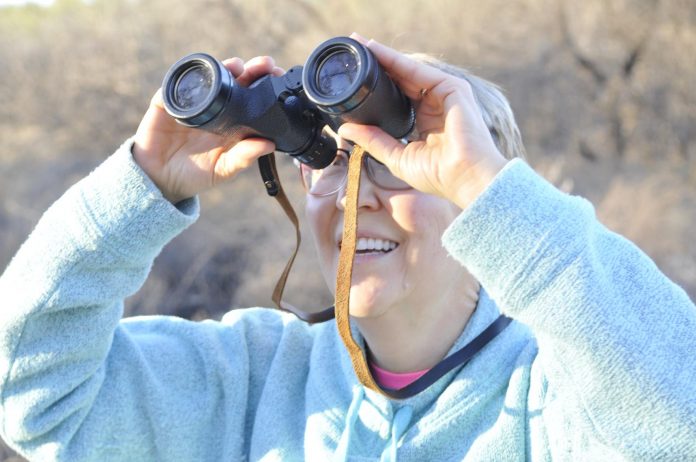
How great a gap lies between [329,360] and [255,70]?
74cm

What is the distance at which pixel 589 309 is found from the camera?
1.40m

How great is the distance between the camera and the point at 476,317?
195cm

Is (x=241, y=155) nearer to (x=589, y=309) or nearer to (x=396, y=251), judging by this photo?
(x=396, y=251)

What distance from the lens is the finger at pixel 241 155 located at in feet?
5.89

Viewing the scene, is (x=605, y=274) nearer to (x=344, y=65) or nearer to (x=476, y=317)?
(x=476, y=317)

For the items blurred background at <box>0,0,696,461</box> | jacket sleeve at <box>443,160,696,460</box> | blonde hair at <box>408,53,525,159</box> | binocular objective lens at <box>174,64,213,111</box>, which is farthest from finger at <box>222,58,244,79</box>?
blurred background at <box>0,0,696,461</box>

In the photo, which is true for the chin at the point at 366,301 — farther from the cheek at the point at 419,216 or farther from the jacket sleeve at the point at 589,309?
the jacket sleeve at the point at 589,309

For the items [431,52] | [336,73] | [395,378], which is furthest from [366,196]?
[431,52]

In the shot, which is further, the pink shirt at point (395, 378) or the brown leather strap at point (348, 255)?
the pink shirt at point (395, 378)

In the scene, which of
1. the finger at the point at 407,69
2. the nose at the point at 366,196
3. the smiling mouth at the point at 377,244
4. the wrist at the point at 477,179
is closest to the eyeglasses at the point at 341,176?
the nose at the point at 366,196

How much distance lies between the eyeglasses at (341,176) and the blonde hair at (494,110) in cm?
27

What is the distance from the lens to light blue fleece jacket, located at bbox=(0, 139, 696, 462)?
1.41 m

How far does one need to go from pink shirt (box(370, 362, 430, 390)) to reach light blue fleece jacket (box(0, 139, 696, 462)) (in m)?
0.07

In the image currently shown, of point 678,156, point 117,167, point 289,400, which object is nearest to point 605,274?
point 289,400
